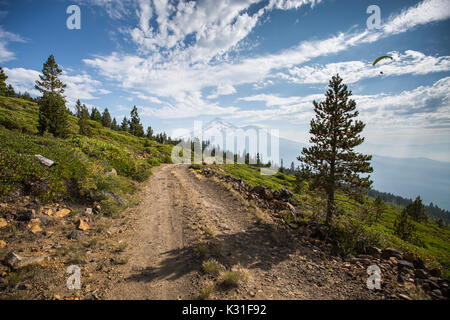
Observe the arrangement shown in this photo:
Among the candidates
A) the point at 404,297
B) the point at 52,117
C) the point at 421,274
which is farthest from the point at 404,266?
the point at 52,117

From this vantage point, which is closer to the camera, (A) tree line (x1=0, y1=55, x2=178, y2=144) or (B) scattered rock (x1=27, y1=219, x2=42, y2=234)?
(B) scattered rock (x1=27, y1=219, x2=42, y2=234)

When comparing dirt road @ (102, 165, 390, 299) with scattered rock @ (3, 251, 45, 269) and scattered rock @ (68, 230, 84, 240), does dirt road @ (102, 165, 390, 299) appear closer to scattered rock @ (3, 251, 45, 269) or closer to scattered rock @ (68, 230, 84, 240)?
scattered rock @ (68, 230, 84, 240)

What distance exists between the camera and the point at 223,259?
7289 millimetres

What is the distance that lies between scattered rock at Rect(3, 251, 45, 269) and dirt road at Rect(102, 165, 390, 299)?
2.62 meters

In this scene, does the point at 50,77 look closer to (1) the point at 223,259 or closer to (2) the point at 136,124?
(2) the point at 136,124

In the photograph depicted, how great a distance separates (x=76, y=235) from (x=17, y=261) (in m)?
2.26

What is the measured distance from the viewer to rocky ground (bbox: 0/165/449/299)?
5551mm

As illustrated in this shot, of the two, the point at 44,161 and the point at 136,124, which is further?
the point at 136,124

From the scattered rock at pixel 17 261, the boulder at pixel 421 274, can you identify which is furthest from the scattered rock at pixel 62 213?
the boulder at pixel 421 274

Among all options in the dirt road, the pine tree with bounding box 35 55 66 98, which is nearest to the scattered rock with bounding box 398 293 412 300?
the dirt road

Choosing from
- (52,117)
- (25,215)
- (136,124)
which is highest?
(136,124)

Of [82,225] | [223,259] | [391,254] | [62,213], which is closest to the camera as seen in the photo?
[223,259]

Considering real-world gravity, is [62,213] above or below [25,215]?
below
